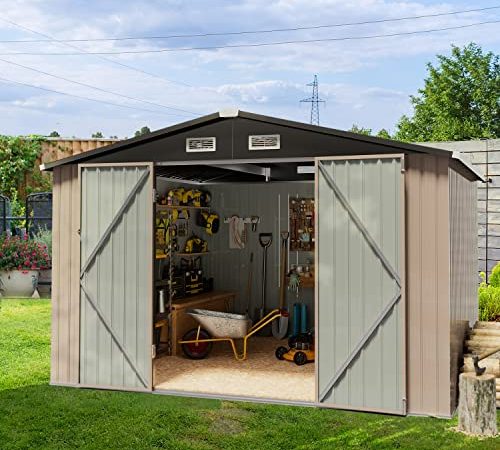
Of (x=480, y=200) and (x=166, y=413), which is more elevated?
(x=480, y=200)

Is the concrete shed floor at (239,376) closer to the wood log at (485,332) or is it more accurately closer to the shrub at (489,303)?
the wood log at (485,332)

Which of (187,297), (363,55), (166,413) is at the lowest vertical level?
(166,413)

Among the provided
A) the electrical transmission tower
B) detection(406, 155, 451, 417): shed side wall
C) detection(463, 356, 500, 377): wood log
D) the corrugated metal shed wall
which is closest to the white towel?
the corrugated metal shed wall

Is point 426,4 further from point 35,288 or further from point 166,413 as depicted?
point 166,413

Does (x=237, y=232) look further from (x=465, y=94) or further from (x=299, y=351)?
(x=465, y=94)

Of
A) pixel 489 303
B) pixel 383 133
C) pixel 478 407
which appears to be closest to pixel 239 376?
pixel 478 407

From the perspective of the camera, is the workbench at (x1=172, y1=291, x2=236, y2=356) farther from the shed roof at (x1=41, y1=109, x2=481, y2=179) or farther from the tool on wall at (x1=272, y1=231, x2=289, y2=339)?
the shed roof at (x1=41, y1=109, x2=481, y2=179)

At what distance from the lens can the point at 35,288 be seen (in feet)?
44.3

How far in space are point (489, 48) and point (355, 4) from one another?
7703 mm

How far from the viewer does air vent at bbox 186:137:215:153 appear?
7.04m

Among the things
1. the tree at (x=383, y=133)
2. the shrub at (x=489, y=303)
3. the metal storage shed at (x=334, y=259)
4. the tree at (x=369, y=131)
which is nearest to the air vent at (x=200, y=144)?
the metal storage shed at (x=334, y=259)

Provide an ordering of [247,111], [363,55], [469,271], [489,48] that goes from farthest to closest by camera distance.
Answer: [363,55], [489,48], [469,271], [247,111]

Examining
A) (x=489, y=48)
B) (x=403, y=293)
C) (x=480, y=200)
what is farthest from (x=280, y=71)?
(x=403, y=293)

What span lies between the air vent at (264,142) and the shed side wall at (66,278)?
1.85m
